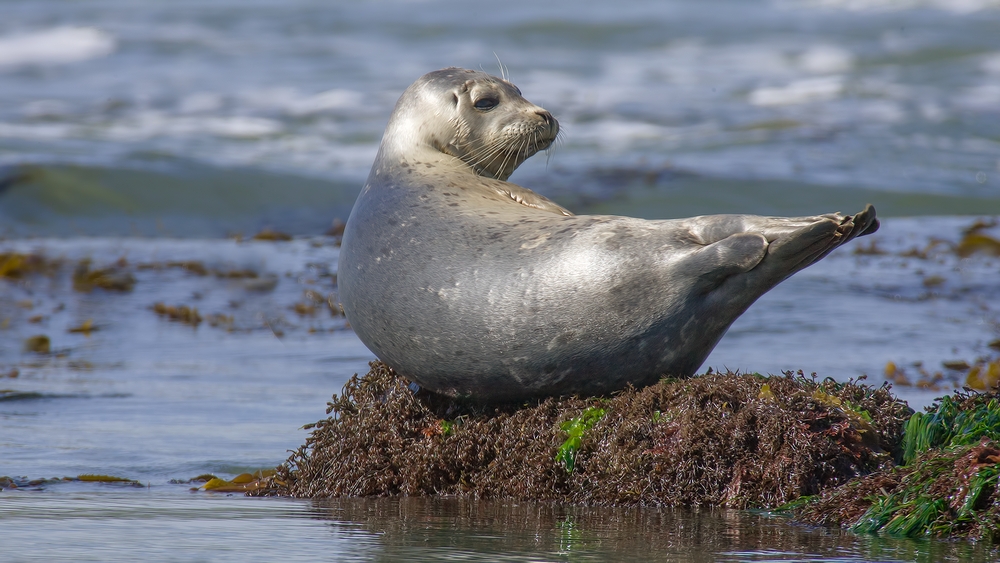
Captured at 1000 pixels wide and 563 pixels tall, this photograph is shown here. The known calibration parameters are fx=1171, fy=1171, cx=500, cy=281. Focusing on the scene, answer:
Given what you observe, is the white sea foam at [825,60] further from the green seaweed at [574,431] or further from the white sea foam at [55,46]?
the green seaweed at [574,431]

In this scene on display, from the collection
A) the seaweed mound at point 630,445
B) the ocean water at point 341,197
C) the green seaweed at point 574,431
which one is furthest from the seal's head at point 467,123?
the green seaweed at point 574,431

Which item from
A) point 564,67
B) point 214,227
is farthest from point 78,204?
point 564,67

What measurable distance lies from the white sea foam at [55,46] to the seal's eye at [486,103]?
23.5 metres

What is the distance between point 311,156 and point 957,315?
39.2ft

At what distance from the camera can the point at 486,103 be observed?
16.0 feet

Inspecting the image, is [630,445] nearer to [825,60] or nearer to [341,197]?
[341,197]

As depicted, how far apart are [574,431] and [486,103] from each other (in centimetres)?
174

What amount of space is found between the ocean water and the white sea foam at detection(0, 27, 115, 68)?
116mm

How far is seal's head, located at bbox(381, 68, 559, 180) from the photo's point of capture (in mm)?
4824

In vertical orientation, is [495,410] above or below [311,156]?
below

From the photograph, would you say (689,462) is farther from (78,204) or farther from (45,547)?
(78,204)

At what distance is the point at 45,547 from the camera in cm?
254

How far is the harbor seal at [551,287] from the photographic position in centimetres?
364

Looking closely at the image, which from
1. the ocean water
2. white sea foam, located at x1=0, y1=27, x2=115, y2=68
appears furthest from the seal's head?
white sea foam, located at x1=0, y1=27, x2=115, y2=68
